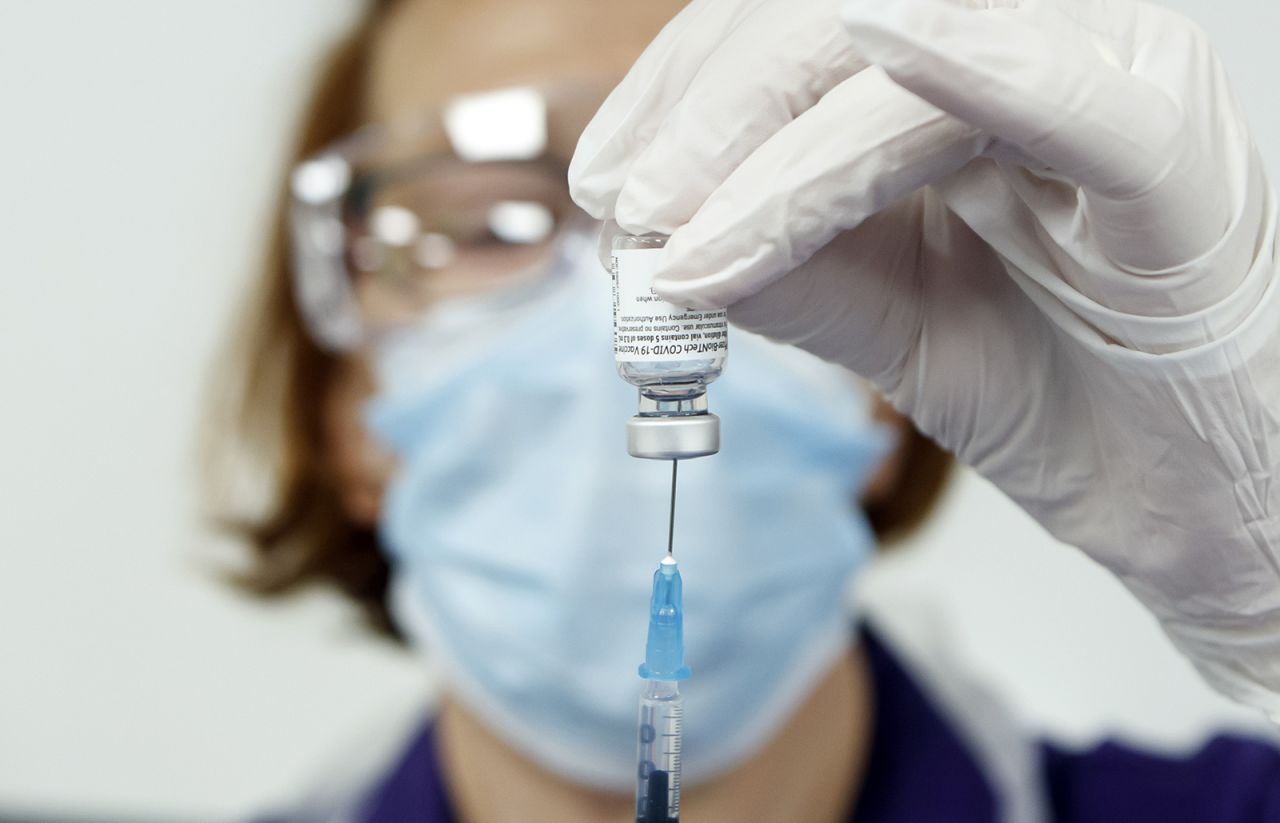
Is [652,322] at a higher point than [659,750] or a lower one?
higher

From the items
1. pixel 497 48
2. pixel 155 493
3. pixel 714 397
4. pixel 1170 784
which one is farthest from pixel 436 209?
pixel 1170 784

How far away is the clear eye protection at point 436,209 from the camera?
1424 millimetres

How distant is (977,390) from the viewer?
2.40ft

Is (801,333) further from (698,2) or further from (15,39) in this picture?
(15,39)

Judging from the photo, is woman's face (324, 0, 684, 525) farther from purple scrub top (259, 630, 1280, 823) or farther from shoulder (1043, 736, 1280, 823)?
shoulder (1043, 736, 1280, 823)

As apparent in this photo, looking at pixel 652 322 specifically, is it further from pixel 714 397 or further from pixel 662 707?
pixel 714 397

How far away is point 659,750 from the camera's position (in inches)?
29.8

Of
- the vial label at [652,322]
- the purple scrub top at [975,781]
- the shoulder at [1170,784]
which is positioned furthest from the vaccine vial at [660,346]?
the shoulder at [1170,784]

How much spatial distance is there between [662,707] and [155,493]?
157cm

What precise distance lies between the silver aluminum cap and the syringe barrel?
169 mm

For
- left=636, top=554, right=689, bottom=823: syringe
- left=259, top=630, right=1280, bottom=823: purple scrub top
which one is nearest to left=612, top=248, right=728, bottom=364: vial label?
left=636, top=554, right=689, bottom=823: syringe

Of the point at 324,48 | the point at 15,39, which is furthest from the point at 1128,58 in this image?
the point at 15,39

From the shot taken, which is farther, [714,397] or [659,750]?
[714,397]

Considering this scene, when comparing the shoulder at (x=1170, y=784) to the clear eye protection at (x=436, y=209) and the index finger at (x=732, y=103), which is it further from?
the index finger at (x=732, y=103)
